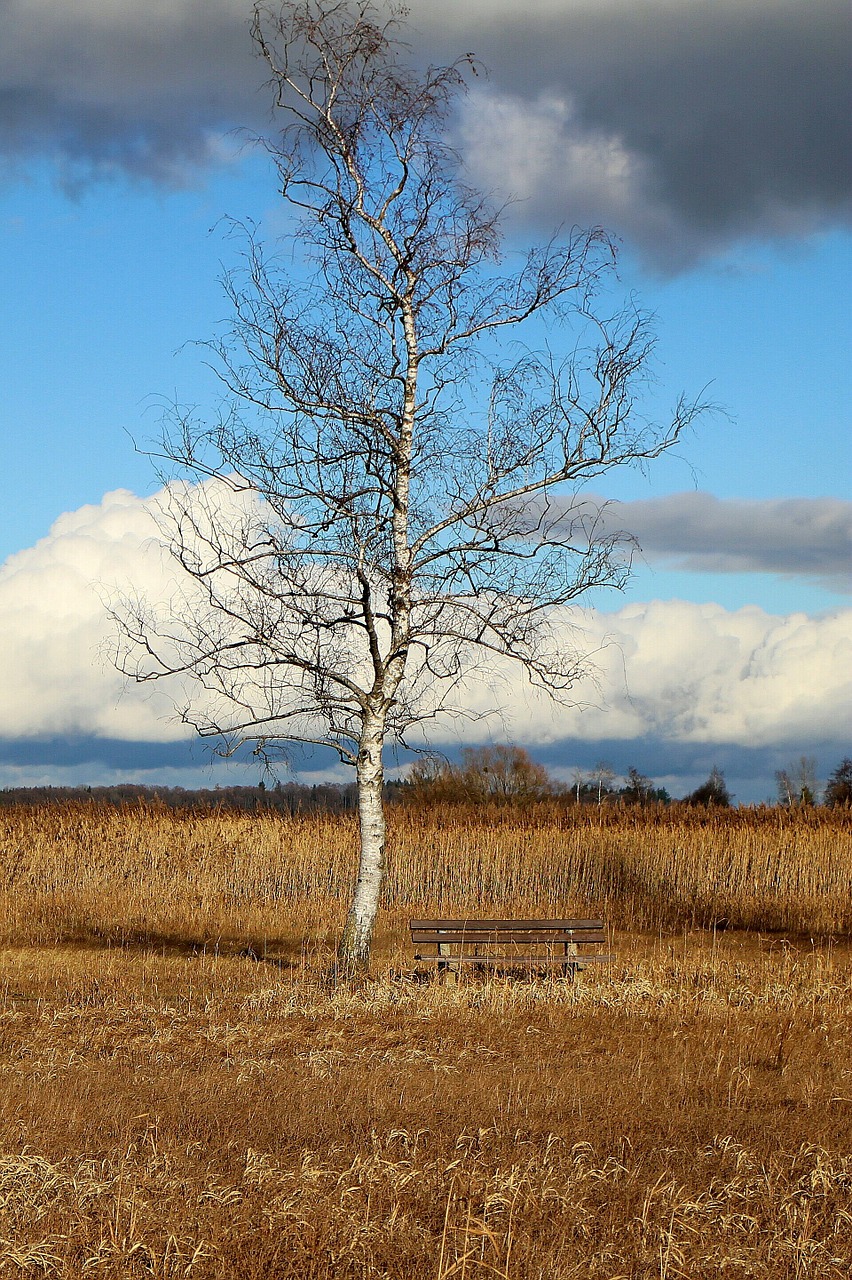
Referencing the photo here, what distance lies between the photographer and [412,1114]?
7.22m

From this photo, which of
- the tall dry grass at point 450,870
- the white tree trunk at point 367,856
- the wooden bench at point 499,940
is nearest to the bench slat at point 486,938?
the wooden bench at point 499,940

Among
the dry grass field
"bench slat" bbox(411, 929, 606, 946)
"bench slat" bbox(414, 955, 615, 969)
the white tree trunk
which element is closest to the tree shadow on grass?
the dry grass field

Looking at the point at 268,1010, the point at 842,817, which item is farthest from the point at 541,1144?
the point at 842,817

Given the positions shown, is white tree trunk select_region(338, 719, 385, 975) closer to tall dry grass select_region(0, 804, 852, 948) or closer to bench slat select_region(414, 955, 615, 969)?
bench slat select_region(414, 955, 615, 969)

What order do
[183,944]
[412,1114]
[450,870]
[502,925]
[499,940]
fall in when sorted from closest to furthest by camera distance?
[412,1114]
[502,925]
[499,940]
[183,944]
[450,870]

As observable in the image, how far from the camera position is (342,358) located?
1341cm

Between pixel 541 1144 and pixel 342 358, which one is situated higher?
pixel 342 358

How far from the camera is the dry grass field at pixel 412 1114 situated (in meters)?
5.22

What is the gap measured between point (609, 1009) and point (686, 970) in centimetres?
225

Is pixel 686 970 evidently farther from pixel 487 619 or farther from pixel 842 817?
pixel 842 817

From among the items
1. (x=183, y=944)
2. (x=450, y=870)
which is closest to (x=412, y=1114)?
(x=183, y=944)

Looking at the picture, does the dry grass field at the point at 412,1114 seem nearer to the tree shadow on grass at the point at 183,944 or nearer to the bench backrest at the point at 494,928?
the tree shadow on grass at the point at 183,944

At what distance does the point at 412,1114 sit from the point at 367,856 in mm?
5725

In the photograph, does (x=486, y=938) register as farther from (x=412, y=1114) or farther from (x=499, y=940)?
(x=412, y=1114)
